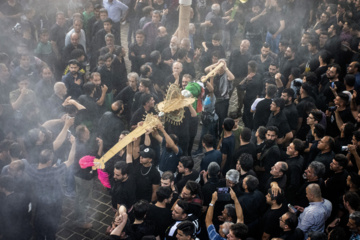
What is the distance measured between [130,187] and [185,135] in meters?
2.05

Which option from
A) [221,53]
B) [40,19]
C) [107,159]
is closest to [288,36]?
[221,53]

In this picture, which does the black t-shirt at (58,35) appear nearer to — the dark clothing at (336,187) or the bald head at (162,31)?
the bald head at (162,31)

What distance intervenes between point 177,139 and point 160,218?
181 centimetres

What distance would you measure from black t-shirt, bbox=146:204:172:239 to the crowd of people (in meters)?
0.01

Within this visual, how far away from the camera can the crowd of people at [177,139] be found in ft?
17.6

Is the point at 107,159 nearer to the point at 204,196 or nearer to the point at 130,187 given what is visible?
the point at 130,187

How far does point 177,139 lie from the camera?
677 centimetres

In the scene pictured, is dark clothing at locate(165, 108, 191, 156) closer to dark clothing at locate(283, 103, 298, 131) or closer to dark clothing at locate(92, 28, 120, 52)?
dark clothing at locate(283, 103, 298, 131)

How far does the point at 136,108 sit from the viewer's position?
8.06 metres

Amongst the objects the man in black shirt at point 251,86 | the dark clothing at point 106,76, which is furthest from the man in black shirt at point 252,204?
the dark clothing at point 106,76

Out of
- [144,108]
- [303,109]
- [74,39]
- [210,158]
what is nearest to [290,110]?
[303,109]

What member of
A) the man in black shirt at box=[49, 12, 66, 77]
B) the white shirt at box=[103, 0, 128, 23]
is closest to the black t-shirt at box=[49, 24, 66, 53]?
the man in black shirt at box=[49, 12, 66, 77]

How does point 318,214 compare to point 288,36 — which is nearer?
point 318,214

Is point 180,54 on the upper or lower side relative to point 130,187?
upper
